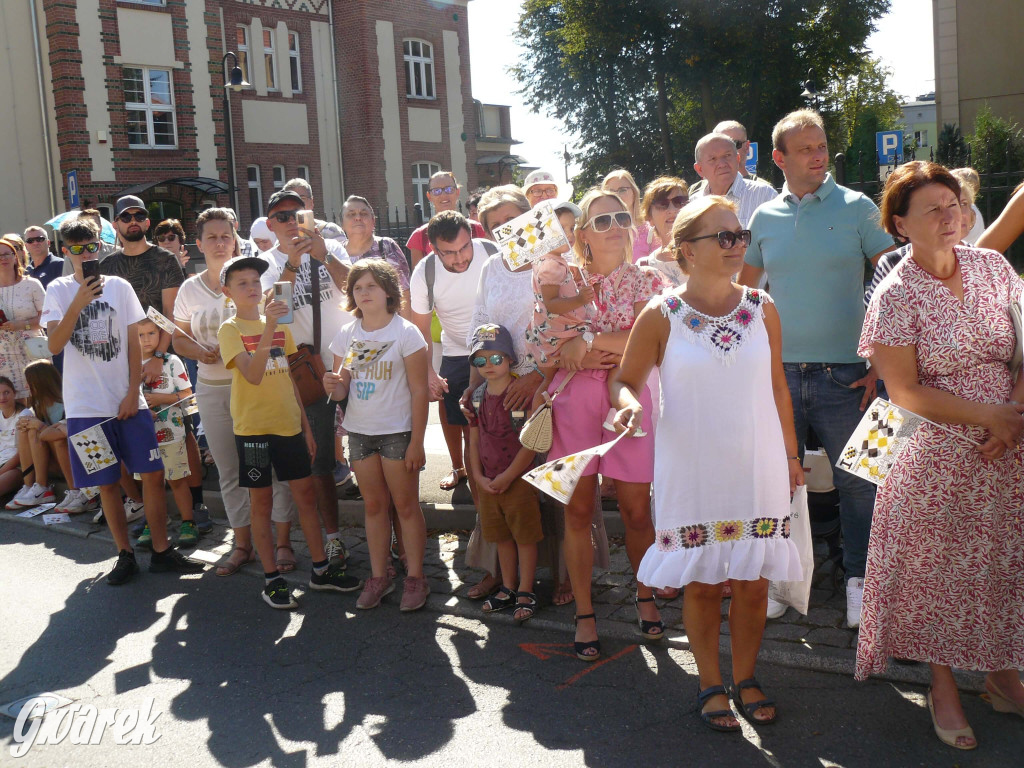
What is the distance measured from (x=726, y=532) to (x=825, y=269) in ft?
5.12

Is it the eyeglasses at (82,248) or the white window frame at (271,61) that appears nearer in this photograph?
the eyeglasses at (82,248)

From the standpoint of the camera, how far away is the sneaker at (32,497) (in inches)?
333

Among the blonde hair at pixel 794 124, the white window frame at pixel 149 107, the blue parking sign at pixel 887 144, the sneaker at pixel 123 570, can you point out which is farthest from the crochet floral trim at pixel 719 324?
the white window frame at pixel 149 107

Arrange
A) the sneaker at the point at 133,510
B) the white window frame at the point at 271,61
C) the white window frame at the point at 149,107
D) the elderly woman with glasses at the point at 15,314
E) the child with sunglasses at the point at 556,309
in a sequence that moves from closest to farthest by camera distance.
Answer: the child with sunglasses at the point at 556,309, the sneaker at the point at 133,510, the elderly woman with glasses at the point at 15,314, the white window frame at the point at 149,107, the white window frame at the point at 271,61

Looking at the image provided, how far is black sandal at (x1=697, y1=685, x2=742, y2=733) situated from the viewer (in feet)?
12.0

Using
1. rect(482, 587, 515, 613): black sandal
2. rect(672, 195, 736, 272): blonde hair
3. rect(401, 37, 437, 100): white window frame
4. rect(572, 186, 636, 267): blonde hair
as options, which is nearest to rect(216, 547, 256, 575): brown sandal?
rect(482, 587, 515, 613): black sandal

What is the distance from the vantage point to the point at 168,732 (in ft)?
13.3

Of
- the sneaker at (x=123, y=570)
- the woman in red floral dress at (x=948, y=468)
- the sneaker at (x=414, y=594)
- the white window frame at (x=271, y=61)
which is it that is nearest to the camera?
the woman in red floral dress at (x=948, y=468)

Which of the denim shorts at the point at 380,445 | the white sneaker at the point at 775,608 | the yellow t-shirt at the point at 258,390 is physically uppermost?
the yellow t-shirt at the point at 258,390

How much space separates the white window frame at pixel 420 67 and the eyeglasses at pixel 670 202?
1152 inches

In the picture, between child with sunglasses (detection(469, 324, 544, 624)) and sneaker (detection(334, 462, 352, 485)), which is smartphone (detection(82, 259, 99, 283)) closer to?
sneaker (detection(334, 462, 352, 485))

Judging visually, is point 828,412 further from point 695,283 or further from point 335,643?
point 335,643

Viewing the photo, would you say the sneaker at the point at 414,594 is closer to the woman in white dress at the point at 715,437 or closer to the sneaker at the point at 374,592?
the sneaker at the point at 374,592

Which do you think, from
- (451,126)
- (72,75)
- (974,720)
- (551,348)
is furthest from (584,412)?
(451,126)
